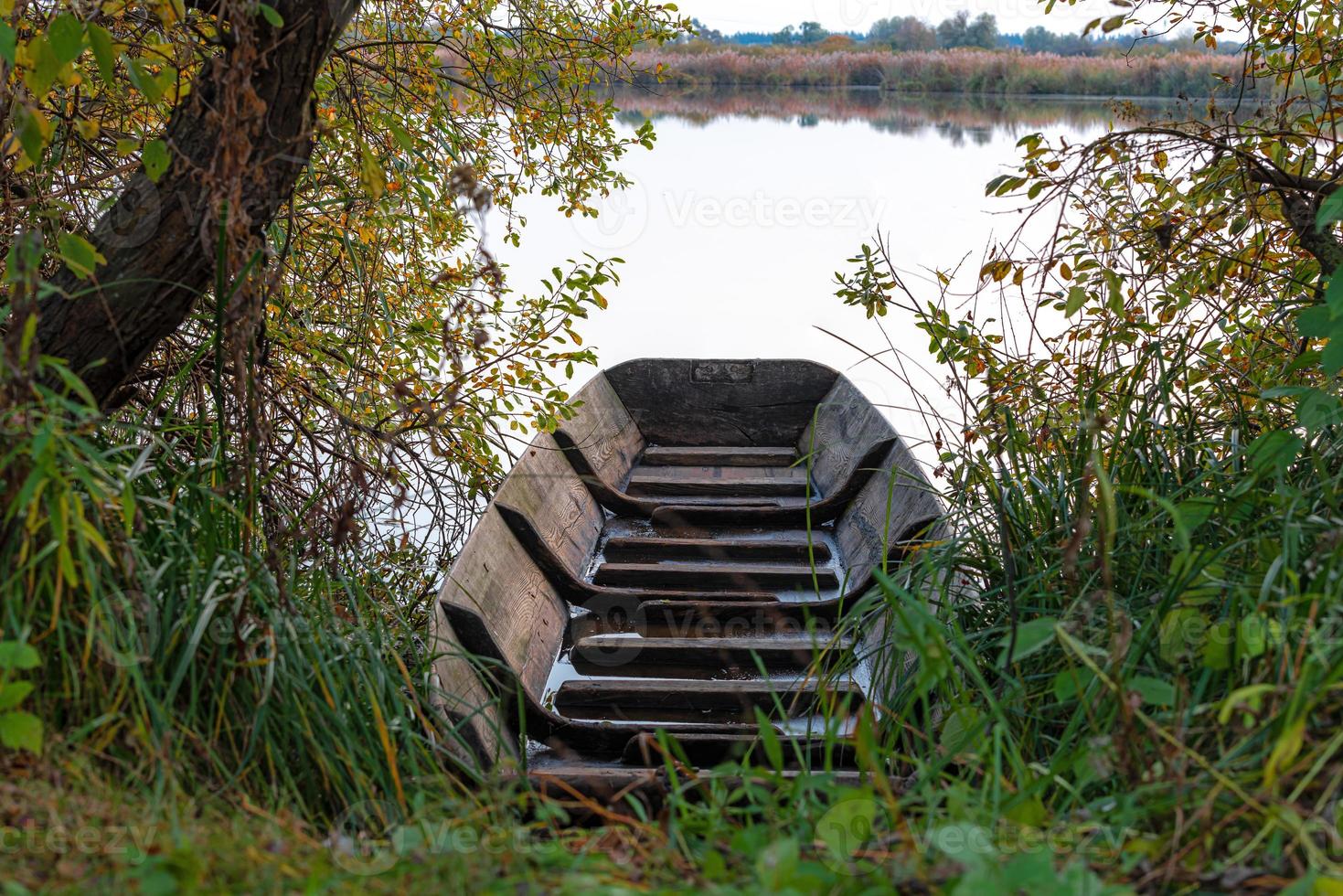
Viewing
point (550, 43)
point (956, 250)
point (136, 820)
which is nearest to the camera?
point (136, 820)

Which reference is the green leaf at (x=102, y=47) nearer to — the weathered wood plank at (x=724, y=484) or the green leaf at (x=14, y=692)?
the green leaf at (x=14, y=692)

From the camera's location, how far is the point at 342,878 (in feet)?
4.50

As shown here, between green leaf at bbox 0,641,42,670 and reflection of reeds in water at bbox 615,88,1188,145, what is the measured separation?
14565 millimetres

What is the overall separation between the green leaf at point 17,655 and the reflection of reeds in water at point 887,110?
1456 cm

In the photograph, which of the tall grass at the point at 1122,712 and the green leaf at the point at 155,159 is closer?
the tall grass at the point at 1122,712

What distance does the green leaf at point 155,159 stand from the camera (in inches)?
80.7

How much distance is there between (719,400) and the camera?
5508mm

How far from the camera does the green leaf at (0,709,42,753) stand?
4.98 ft

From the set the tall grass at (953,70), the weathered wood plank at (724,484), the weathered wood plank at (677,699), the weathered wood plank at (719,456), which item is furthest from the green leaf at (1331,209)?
the tall grass at (953,70)

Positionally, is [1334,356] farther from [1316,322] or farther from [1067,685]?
[1067,685]

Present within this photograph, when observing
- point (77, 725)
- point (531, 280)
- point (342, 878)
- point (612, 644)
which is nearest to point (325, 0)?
point (77, 725)

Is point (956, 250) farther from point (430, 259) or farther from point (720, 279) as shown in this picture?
point (430, 259)

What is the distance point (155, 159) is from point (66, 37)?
0.26 meters

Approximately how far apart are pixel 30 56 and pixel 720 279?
10.5m
